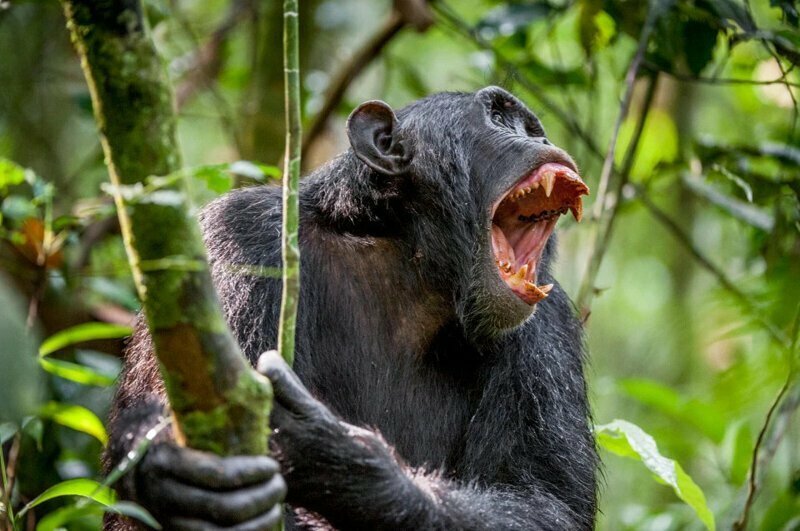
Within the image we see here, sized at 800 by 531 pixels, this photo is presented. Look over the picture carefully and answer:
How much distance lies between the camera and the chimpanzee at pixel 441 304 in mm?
4625

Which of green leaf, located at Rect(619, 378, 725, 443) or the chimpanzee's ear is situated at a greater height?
the chimpanzee's ear

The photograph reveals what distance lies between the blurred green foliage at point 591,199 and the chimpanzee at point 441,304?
1.14 ft

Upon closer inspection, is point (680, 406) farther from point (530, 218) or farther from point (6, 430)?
point (6, 430)

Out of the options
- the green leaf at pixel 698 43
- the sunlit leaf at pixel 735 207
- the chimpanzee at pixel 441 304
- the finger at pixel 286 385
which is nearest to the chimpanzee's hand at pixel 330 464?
the finger at pixel 286 385

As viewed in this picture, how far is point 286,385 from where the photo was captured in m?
3.51

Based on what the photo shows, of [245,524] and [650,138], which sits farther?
[650,138]

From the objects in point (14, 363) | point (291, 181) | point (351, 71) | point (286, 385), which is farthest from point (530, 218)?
point (14, 363)

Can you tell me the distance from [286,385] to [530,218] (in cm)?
227

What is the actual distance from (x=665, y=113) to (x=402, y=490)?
322 inches

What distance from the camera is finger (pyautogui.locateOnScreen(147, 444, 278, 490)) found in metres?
2.92

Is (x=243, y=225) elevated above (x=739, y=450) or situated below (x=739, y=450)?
above

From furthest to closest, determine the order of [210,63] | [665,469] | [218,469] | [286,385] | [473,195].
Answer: [210,63], [473,195], [665,469], [286,385], [218,469]

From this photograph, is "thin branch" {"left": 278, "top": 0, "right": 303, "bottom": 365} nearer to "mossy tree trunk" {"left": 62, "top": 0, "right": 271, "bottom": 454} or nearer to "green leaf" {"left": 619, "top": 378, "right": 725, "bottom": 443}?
"mossy tree trunk" {"left": 62, "top": 0, "right": 271, "bottom": 454}

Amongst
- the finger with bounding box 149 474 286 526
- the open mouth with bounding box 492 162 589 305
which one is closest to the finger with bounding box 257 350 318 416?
the finger with bounding box 149 474 286 526
